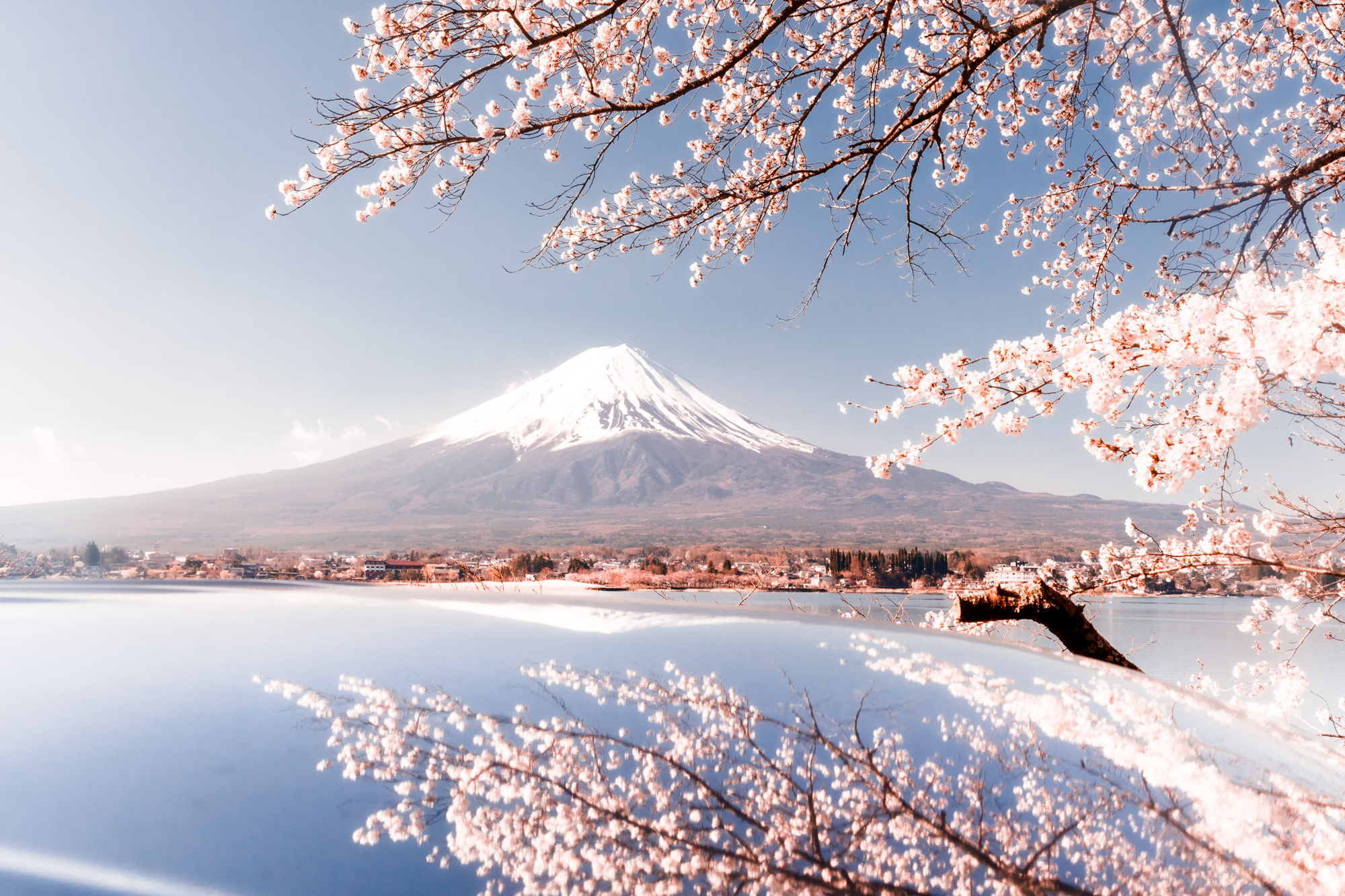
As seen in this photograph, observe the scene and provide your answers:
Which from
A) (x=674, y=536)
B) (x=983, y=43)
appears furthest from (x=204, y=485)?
(x=983, y=43)

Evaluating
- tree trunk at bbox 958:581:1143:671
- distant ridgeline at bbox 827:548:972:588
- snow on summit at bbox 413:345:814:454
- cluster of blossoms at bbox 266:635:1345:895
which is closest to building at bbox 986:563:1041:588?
tree trunk at bbox 958:581:1143:671

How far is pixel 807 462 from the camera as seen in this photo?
395 feet

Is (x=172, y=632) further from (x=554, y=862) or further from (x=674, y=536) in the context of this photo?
(x=674, y=536)

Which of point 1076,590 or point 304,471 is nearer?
point 1076,590

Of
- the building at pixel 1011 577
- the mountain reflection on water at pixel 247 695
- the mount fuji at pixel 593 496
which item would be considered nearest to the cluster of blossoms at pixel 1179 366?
the building at pixel 1011 577

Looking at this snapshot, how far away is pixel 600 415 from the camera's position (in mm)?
129750

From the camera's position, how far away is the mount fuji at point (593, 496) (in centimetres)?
8812

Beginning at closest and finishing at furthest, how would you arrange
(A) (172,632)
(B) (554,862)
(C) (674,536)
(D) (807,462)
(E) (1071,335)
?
(B) (554,862), (A) (172,632), (E) (1071,335), (C) (674,536), (D) (807,462)

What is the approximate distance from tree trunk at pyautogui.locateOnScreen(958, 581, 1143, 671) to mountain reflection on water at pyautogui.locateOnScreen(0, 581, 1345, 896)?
2463mm

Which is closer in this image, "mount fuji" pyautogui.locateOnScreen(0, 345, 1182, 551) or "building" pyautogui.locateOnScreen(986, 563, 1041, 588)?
"building" pyautogui.locateOnScreen(986, 563, 1041, 588)

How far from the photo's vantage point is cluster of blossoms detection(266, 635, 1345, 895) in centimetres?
41

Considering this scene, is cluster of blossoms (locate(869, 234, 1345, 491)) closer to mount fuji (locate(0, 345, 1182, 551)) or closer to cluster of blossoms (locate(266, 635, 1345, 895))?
cluster of blossoms (locate(266, 635, 1345, 895))

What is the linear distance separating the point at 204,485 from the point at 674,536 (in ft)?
352

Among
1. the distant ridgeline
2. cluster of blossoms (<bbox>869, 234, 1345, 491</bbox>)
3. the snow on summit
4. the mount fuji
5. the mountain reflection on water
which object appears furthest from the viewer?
the snow on summit
